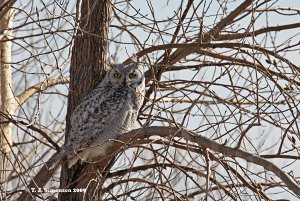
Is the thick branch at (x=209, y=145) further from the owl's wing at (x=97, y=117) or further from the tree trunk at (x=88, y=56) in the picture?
the tree trunk at (x=88, y=56)

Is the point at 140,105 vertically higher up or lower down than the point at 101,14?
lower down

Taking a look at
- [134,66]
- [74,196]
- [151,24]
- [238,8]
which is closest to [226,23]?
[238,8]

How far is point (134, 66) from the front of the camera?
253 inches

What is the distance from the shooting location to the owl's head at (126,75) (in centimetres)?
631

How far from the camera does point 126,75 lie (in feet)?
21.3

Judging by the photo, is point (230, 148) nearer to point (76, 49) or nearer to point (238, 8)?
point (238, 8)

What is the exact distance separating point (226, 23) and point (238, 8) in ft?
0.55

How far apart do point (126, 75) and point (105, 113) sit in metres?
0.48

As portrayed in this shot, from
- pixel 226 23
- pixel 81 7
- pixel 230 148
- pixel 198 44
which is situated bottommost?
pixel 230 148

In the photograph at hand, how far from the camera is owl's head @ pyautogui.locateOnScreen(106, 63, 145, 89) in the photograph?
6.31 meters

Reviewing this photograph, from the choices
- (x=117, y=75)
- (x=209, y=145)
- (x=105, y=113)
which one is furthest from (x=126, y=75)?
(x=209, y=145)

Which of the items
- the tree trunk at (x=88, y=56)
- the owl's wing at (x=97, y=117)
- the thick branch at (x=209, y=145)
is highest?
the tree trunk at (x=88, y=56)

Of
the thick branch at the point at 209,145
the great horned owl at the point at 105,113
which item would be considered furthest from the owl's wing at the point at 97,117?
the thick branch at the point at 209,145

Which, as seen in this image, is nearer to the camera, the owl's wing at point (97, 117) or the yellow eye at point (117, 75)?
the owl's wing at point (97, 117)
